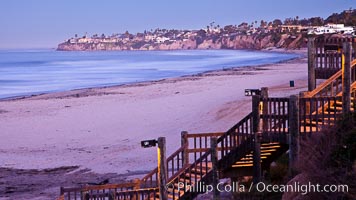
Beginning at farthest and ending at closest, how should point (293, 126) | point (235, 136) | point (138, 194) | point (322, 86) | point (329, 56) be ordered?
point (329, 56) < point (322, 86) < point (235, 136) < point (138, 194) < point (293, 126)

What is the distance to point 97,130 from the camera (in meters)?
25.3

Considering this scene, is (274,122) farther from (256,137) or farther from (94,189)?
(94,189)

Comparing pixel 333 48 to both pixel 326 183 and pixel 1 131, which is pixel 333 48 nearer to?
pixel 326 183

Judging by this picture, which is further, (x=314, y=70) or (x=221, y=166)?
(x=314, y=70)

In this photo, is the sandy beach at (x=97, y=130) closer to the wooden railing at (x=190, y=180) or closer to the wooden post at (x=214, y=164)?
the wooden railing at (x=190, y=180)

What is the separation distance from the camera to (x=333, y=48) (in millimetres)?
15820

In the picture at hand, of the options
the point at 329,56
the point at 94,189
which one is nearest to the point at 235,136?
the point at 94,189

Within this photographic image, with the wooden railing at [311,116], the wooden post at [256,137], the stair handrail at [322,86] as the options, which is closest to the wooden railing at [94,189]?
the wooden post at [256,137]

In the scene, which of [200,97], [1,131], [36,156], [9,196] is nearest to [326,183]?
[9,196]

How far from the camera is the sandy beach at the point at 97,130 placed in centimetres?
1789

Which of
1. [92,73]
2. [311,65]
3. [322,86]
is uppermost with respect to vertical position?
[311,65]

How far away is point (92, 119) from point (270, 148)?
17241mm

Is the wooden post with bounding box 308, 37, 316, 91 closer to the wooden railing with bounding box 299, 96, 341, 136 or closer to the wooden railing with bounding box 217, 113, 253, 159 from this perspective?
the wooden railing with bounding box 299, 96, 341, 136

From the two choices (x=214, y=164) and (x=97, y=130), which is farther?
(x=97, y=130)
